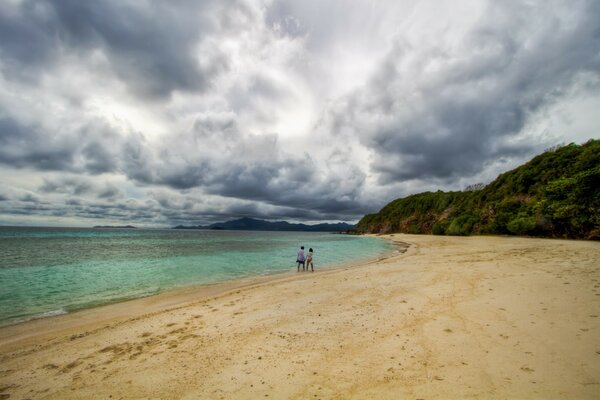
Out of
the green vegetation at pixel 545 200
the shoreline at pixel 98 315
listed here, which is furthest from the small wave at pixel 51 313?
the green vegetation at pixel 545 200

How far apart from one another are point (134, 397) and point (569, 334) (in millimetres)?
9652

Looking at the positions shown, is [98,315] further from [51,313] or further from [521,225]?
[521,225]

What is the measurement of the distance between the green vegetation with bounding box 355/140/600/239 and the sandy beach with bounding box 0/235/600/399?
3012cm

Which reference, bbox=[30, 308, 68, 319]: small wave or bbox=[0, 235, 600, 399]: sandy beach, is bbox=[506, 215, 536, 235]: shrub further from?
bbox=[30, 308, 68, 319]: small wave

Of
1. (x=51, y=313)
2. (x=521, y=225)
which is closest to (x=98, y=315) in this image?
(x=51, y=313)

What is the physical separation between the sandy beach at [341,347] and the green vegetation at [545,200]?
3012 cm

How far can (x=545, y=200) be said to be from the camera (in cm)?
3819

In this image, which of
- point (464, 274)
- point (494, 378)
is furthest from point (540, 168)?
point (494, 378)

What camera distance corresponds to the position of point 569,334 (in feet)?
20.8

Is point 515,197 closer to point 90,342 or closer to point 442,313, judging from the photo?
point 442,313

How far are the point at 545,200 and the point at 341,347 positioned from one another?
46.3 m

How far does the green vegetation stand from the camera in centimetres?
3238

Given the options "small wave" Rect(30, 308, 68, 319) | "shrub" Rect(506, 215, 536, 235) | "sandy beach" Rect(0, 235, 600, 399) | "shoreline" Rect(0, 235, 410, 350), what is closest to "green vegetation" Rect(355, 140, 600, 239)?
"shrub" Rect(506, 215, 536, 235)

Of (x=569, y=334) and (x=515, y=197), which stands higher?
(x=515, y=197)
